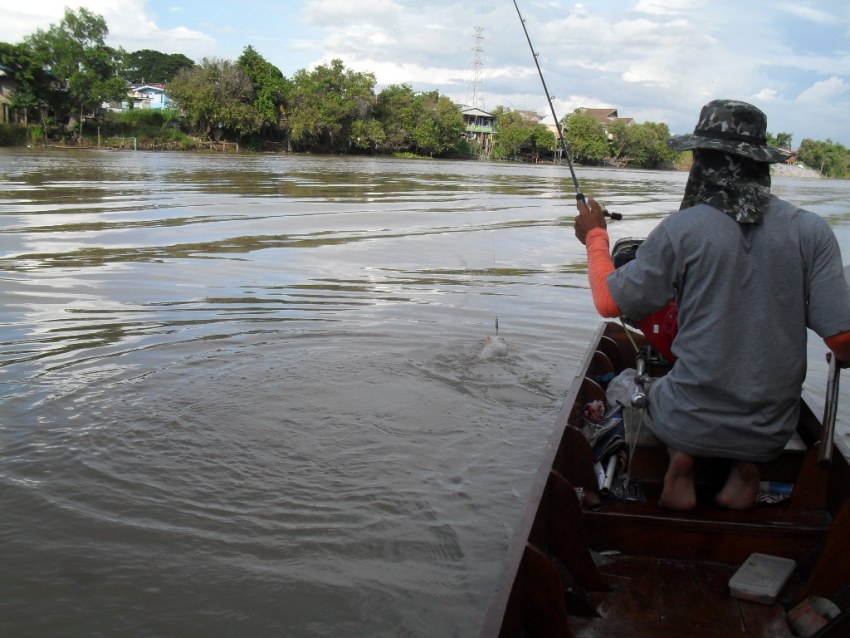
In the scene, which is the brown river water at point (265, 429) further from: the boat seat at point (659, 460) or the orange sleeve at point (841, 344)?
the orange sleeve at point (841, 344)

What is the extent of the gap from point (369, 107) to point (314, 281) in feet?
221

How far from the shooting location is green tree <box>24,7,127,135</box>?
53719mm

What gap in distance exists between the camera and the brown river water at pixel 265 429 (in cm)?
344

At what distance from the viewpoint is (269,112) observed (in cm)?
6506

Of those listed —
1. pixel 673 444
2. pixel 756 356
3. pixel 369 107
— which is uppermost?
pixel 369 107

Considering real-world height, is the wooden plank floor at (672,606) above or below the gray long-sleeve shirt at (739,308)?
below

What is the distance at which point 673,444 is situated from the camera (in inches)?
109

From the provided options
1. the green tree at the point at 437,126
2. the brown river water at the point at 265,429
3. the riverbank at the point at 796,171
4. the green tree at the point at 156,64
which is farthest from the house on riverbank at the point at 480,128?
the brown river water at the point at 265,429

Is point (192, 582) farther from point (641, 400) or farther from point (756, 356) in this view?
point (756, 356)

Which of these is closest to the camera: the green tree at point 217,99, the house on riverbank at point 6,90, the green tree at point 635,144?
the house on riverbank at point 6,90

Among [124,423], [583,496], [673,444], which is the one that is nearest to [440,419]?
[124,423]

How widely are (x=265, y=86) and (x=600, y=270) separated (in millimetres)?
67831

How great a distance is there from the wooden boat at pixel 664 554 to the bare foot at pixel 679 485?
1.8 inches

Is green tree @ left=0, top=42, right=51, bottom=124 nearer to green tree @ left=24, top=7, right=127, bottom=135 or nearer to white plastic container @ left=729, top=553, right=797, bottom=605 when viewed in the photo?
green tree @ left=24, top=7, right=127, bottom=135
